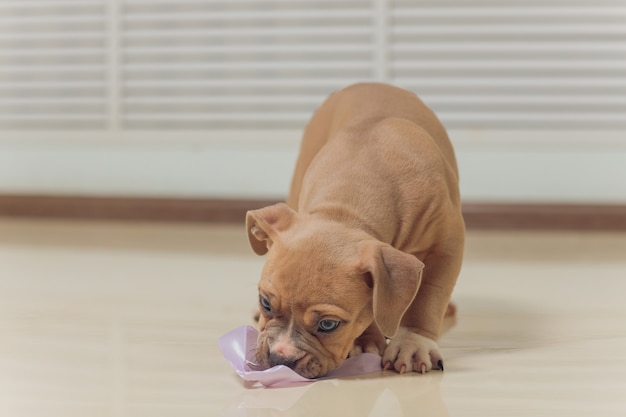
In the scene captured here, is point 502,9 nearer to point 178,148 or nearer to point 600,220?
point 600,220

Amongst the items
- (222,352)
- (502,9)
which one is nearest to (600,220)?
(502,9)

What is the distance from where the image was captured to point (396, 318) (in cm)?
185

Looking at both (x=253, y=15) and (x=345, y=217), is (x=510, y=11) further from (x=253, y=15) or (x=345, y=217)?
(x=345, y=217)

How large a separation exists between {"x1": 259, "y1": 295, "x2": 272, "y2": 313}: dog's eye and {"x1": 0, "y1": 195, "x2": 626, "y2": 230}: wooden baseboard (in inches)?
100

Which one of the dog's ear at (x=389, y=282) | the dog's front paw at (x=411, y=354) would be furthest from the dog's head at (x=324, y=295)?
the dog's front paw at (x=411, y=354)

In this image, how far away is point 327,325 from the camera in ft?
6.07

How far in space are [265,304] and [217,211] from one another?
2702 millimetres

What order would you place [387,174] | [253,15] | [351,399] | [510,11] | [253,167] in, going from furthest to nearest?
[253,167] < [253,15] < [510,11] < [387,174] < [351,399]

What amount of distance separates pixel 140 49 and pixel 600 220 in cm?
219

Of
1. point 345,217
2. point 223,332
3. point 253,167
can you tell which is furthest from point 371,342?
point 253,167

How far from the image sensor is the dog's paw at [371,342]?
2.09m

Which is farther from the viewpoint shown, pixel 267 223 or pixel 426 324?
pixel 426 324

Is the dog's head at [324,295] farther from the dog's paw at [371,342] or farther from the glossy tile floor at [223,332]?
the dog's paw at [371,342]

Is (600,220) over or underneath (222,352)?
A: underneath
